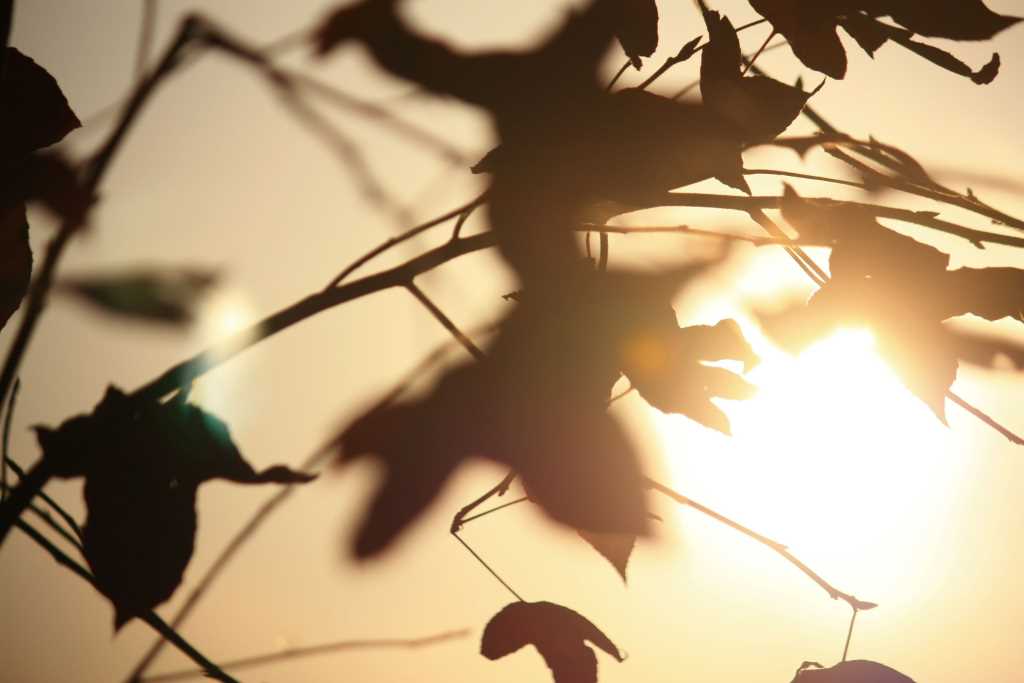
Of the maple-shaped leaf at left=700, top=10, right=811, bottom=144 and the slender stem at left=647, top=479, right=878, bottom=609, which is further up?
the maple-shaped leaf at left=700, top=10, right=811, bottom=144

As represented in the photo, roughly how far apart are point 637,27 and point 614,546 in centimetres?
32

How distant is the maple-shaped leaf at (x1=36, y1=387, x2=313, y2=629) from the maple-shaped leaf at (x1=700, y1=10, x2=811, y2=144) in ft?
1.00

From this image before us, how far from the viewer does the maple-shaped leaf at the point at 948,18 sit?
0.41 metres

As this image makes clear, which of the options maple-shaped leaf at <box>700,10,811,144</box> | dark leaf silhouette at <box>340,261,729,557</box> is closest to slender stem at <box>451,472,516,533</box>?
dark leaf silhouette at <box>340,261,729,557</box>

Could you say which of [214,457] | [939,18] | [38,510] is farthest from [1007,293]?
[38,510]

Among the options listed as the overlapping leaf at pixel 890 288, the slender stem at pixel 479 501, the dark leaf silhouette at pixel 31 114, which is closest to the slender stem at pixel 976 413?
the overlapping leaf at pixel 890 288

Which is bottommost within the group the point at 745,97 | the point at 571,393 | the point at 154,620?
the point at 154,620

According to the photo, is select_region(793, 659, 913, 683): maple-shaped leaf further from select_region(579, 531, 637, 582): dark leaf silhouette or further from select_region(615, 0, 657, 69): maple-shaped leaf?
select_region(615, 0, 657, 69): maple-shaped leaf

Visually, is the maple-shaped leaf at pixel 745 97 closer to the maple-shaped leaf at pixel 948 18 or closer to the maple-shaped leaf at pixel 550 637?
the maple-shaped leaf at pixel 948 18

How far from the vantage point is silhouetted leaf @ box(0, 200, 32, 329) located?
0.41 meters

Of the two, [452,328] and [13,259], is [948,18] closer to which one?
[452,328]

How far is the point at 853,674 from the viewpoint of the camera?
1.74 feet

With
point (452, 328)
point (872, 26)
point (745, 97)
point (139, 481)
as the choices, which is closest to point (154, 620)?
point (139, 481)

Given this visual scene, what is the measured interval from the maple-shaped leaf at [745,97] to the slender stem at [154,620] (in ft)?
1.24
